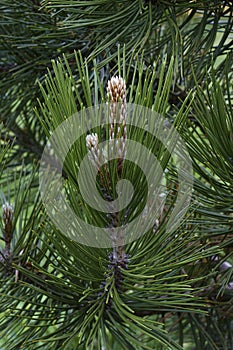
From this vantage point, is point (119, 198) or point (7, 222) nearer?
point (119, 198)

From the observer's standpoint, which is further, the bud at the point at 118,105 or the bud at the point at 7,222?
the bud at the point at 7,222

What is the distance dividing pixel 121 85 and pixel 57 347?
23cm

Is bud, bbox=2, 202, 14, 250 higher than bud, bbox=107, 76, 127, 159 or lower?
lower

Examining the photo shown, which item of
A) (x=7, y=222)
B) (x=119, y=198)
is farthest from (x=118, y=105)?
(x=7, y=222)

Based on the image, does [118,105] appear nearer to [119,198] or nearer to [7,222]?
[119,198]

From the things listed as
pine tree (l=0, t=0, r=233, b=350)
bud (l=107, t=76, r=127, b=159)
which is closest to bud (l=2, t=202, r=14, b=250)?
pine tree (l=0, t=0, r=233, b=350)

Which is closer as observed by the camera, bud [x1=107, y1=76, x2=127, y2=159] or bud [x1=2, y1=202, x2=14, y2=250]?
bud [x1=107, y1=76, x2=127, y2=159]

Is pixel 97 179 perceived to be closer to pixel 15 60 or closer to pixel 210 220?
pixel 210 220

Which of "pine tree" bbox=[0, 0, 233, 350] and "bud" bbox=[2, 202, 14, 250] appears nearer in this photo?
"pine tree" bbox=[0, 0, 233, 350]

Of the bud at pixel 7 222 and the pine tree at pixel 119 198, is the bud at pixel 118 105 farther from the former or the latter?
the bud at pixel 7 222

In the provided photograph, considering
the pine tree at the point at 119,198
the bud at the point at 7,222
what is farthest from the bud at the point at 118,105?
the bud at the point at 7,222

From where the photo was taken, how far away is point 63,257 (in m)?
0.42

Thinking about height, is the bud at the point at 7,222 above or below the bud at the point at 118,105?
below

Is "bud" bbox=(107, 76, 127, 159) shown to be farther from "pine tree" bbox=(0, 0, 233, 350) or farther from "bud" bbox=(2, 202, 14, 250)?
"bud" bbox=(2, 202, 14, 250)
